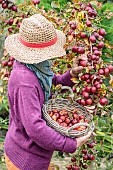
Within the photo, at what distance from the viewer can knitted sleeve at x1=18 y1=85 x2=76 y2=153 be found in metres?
1.78

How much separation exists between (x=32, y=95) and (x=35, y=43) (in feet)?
0.82

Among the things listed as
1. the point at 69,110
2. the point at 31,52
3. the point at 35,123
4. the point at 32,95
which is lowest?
the point at 69,110

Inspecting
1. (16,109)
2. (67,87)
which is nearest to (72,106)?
(67,87)

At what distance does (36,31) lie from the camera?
1855 mm

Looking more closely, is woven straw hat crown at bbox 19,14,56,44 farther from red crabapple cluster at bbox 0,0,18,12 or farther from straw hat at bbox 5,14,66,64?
red crabapple cluster at bbox 0,0,18,12

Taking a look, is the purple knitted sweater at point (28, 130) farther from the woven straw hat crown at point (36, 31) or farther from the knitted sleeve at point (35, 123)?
the woven straw hat crown at point (36, 31)

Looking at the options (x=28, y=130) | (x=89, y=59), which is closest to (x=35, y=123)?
(x=28, y=130)

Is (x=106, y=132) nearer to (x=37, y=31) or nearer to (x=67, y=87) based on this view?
(x=67, y=87)

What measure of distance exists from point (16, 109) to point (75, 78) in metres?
0.38

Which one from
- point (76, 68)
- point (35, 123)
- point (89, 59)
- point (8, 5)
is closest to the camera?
point (35, 123)

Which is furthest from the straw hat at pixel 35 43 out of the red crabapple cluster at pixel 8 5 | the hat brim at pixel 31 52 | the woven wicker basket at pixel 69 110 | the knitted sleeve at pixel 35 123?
the red crabapple cluster at pixel 8 5

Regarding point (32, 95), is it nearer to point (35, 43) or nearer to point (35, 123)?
point (35, 123)

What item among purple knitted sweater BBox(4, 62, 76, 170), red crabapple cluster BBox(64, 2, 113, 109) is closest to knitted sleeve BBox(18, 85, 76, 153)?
purple knitted sweater BBox(4, 62, 76, 170)

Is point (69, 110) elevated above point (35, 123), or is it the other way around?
point (35, 123)
